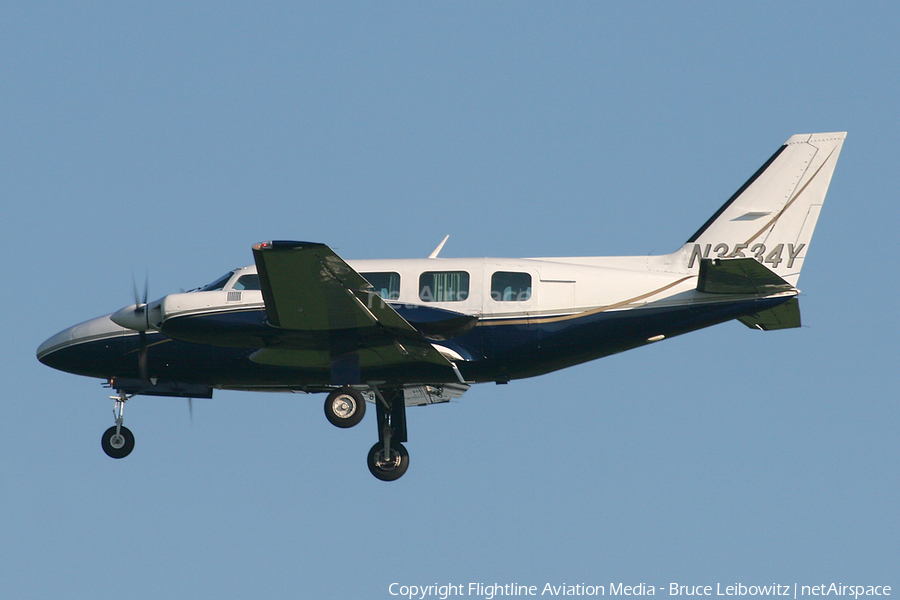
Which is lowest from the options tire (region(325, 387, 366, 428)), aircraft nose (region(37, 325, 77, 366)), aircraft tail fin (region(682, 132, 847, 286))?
tire (region(325, 387, 366, 428))

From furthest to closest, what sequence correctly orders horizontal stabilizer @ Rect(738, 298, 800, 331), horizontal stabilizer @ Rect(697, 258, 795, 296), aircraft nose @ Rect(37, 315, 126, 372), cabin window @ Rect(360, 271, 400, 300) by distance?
1. aircraft nose @ Rect(37, 315, 126, 372)
2. cabin window @ Rect(360, 271, 400, 300)
3. horizontal stabilizer @ Rect(738, 298, 800, 331)
4. horizontal stabilizer @ Rect(697, 258, 795, 296)

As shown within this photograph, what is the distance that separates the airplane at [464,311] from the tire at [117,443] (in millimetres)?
1250

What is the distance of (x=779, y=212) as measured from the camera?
22.5m

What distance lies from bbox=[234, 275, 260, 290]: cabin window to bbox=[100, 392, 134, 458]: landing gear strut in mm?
3840

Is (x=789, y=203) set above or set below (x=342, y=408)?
above

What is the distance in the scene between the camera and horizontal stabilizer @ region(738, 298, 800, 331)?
21.6 meters

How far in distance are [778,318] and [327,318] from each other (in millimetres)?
8035

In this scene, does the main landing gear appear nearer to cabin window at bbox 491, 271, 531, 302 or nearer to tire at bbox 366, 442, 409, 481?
tire at bbox 366, 442, 409, 481

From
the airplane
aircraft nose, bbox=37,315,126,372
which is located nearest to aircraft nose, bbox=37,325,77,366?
aircraft nose, bbox=37,315,126,372

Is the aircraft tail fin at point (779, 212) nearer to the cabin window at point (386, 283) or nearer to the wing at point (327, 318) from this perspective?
the cabin window at point (386, 283)

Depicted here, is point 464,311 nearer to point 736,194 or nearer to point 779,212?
point 736,194

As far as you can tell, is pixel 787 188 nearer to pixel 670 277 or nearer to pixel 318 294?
pixel 670 277

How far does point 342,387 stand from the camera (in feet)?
76.8

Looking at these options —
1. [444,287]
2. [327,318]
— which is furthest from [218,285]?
[444,287]
